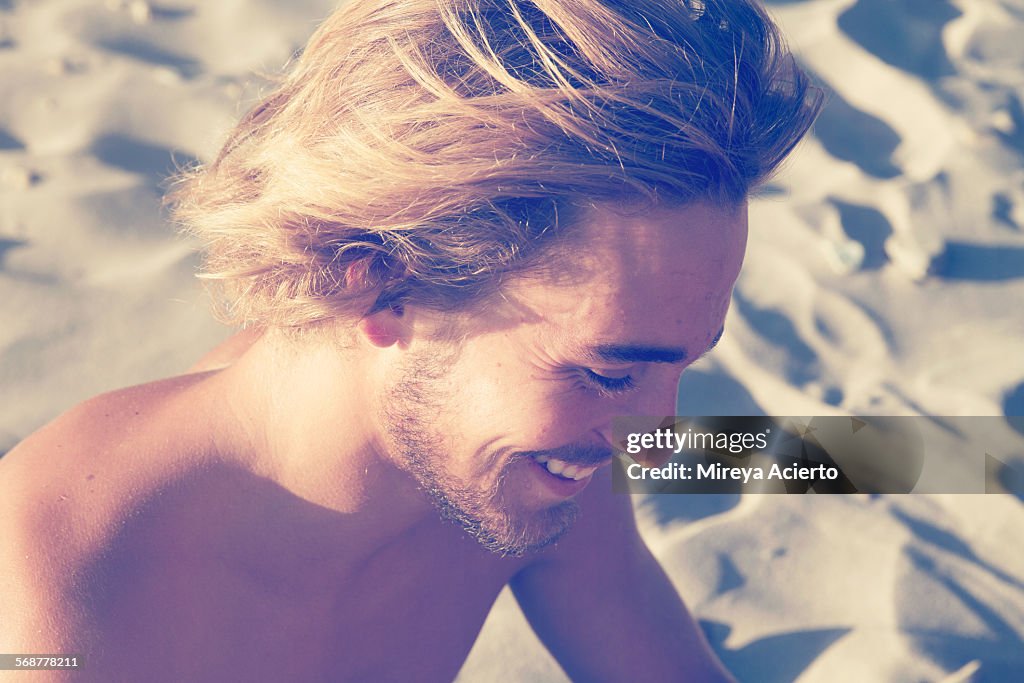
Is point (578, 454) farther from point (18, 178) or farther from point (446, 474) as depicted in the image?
point (18, 178)

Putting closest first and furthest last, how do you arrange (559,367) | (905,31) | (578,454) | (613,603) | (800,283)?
(559,367), (578,454), (613,603), (800,283), (905,31)

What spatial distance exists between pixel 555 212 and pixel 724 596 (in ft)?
4.45

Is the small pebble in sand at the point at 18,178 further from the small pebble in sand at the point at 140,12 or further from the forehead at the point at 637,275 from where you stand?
the forehead at the point at 637,275

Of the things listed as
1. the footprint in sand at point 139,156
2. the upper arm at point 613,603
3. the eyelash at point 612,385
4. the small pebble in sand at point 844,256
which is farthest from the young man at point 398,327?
the footprint in sand at point 139,156

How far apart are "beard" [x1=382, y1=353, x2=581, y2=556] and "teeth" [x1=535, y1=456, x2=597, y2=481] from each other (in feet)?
0.13

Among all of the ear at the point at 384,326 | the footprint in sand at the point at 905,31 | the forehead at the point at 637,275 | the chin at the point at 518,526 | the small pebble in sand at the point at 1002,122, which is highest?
the forehead at the point at 637,275

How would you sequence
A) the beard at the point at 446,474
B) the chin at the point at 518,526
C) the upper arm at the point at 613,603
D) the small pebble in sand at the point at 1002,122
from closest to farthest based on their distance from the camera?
the beard at the point at 446,474, the chin at the point at 518,526, the upper arm at the point at 613,603, the small pebble in sand at the point at 1002,122

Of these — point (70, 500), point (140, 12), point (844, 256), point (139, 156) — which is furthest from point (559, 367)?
point (140, 12)

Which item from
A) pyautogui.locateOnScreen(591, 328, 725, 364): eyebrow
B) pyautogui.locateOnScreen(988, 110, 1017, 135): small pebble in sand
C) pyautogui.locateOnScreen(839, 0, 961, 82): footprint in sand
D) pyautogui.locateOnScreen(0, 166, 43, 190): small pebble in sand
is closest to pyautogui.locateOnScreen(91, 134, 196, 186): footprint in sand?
pyautogui.locateOnScreen(0, 166, 43, 190): small pebble in sand

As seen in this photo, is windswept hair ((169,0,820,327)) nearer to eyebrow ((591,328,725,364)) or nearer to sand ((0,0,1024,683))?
eyebrow ((591,328,725,364))

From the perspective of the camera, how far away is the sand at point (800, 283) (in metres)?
2.21

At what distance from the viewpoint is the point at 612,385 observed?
1.43 metres

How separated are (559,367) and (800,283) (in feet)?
5.83

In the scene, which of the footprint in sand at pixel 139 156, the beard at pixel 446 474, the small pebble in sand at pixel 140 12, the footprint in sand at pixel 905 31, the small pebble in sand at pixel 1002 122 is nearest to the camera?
the beard at pixel 446 474
